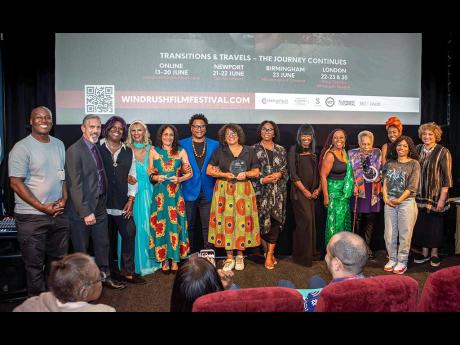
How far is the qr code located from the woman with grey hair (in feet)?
8.81

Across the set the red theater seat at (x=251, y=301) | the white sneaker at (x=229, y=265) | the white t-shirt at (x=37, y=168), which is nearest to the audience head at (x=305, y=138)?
the white sneaker at (x=229, y=265)

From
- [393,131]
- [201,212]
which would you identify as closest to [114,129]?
[201,212]

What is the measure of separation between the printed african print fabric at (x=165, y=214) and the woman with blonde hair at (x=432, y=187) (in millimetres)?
2581

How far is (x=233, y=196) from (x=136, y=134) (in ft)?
3.68

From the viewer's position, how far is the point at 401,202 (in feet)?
12.6

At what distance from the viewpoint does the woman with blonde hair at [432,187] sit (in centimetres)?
399

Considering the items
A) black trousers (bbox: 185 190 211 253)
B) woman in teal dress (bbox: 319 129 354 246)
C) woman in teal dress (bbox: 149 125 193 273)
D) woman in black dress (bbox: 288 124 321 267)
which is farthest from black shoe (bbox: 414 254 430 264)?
woman in teal dress (bbox: 149 125 193 273)

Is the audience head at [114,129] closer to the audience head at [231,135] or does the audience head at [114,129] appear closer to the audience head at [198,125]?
the audience head at [198,125]

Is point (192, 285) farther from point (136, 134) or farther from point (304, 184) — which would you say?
point (304, 184)

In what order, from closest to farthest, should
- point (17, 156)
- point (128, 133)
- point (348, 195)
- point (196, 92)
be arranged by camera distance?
point (17, 156) → point (128, 133) → point (348, 195) → point (196, 92)

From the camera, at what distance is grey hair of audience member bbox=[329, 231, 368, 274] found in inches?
67.4
